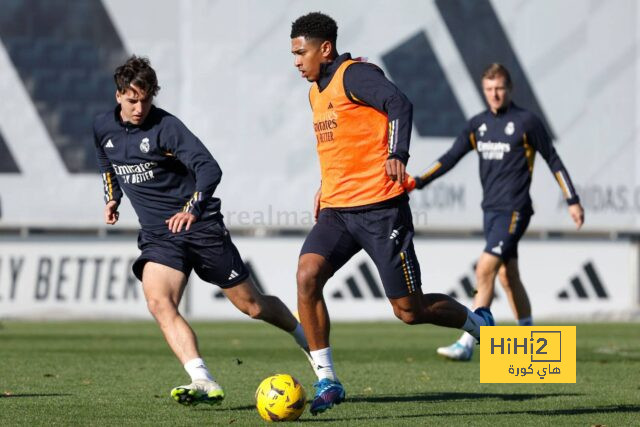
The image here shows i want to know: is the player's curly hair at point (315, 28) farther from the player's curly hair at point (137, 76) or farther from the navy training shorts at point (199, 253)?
the navy training shorts at point (199, 253)

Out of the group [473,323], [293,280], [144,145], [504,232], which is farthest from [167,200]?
[293,280]

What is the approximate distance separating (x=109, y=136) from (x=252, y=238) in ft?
34.3

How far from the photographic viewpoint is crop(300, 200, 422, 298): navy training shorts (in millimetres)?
8227

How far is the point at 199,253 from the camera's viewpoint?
28.1 feet

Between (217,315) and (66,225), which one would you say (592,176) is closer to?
(217,315)

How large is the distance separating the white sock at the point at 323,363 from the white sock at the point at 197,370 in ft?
2.12

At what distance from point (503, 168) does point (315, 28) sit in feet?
14.5

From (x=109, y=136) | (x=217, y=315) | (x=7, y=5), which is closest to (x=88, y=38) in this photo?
(x=7, y=5)

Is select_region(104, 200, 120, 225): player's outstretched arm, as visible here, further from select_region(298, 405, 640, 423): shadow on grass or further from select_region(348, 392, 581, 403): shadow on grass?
select_region(298, 405, 640, 423): shadow on grass

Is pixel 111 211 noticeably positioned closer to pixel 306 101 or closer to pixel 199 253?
pixel 199 253

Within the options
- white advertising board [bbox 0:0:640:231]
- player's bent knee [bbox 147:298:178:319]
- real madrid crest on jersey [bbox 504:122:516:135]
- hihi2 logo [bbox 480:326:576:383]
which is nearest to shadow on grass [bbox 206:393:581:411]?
hihi2 logo [bbox 480:326:576:383]

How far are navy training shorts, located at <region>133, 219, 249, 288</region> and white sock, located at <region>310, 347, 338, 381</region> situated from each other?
786mm

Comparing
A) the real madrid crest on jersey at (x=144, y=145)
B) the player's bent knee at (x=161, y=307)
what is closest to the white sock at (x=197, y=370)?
the player's bent knee at (x=161, y=307)

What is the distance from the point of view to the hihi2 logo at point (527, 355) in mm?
8555
